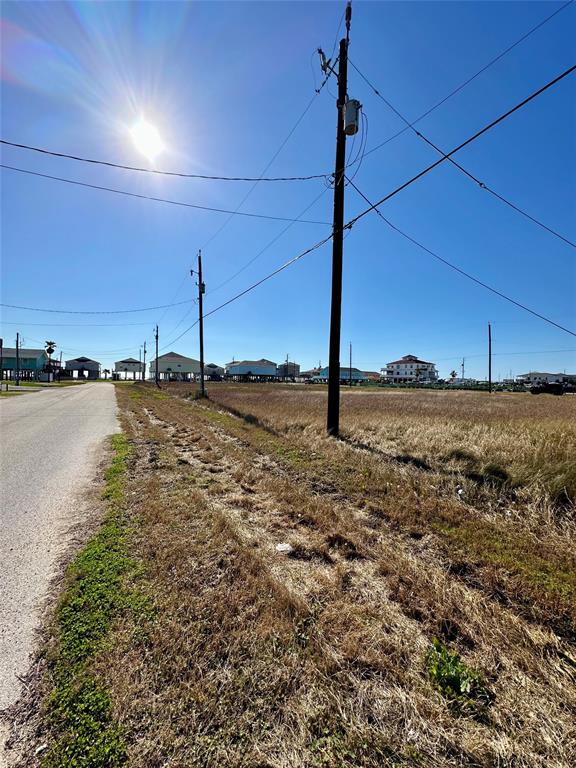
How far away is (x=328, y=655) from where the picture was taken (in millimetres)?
2381

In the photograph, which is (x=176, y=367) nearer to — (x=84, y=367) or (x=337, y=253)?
(x=84, y=367)

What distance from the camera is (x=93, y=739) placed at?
177 centimetres

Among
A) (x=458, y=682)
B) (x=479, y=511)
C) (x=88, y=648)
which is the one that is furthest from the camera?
(x=479, y=511)

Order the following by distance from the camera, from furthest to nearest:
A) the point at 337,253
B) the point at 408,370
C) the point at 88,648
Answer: the point at 408,370 → the point at 337,253 → the point at 88,648

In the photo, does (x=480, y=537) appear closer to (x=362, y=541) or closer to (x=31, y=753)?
(x=362, y=541)

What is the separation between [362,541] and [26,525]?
4.33 metres

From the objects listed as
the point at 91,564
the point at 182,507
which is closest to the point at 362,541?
the point at 182,507

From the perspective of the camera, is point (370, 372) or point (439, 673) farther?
point (370, 372)

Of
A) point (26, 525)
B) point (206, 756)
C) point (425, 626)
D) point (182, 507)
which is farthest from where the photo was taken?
point (182, 507)

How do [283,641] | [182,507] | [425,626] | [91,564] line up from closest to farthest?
1. [283,641]
2. [425,626]
3. [91,564]
4. [182,507]

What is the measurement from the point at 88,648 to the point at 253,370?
12849 centimetres

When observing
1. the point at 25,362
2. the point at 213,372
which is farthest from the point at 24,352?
the point at 213,372

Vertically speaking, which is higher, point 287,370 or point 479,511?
point 287,370

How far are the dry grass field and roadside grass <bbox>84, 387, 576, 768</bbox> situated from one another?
11mm
